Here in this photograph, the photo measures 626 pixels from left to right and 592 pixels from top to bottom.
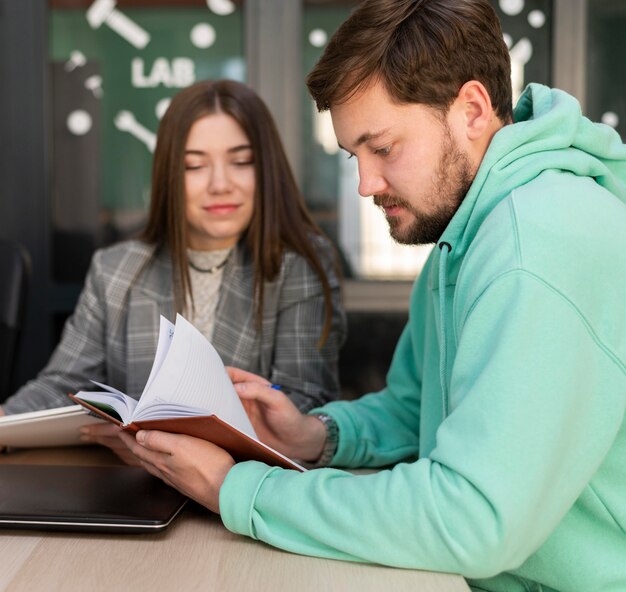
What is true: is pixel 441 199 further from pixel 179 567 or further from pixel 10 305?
pixel 10 305

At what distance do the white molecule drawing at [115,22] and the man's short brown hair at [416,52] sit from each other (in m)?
2.06

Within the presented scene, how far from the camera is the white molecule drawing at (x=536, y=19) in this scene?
2994mm

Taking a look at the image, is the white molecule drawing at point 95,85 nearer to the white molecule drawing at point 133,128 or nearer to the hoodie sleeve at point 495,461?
the white molecule drawing at point 133,128

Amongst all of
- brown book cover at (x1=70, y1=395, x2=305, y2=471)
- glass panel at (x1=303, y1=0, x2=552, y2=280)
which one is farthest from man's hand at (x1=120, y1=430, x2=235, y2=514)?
glass panel at (x1=303, y1=0, x2=552, y2=280)

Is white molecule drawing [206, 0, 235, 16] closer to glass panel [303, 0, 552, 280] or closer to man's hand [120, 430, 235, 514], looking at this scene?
glass panel [303, 0, 552, 280]

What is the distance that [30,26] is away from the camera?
9.84ft

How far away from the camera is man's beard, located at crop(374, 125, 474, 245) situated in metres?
1.10

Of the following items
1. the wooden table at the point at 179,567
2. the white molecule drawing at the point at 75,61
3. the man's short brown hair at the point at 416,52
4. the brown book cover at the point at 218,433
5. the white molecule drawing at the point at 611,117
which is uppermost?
the white molecule drawing at the point at 75,61

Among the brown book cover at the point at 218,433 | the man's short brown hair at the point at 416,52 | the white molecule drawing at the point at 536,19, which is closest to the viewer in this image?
the brown book cover at the point at 218,433

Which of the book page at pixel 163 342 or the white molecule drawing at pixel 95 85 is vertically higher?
the white molecule drawing at pixel 95 85

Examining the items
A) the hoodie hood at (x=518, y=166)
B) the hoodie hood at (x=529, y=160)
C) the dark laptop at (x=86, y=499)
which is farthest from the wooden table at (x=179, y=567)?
the hoodie hood at (x=529, y=160)

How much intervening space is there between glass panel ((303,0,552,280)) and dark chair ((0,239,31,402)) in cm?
128

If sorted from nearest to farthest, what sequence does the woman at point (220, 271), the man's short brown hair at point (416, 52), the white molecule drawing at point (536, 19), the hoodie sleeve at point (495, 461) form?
1. the hoodie sleeve at point (495, 461)
2. the man's short brown hair at point (416, 52)
3. the woman at point (220, 271)
4. the white molecule drawing at point (536, 19)

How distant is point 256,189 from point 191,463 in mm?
961
